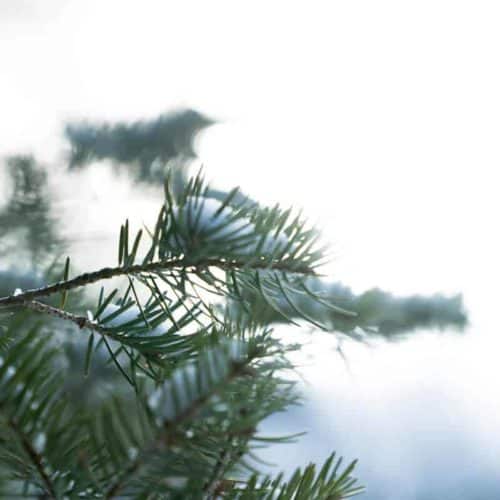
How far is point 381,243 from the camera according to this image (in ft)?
7.57

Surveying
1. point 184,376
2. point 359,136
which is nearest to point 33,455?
point 184,376

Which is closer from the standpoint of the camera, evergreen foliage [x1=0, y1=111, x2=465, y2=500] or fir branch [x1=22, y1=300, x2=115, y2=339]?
evergreen foliage [x1=0, y1=111, x2=465, y2=500]

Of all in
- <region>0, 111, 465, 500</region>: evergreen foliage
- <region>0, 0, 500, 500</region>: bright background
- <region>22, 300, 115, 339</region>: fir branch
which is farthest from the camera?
<region>0, 0, 500, 500</region>: bright background

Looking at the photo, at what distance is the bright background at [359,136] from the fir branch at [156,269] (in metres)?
1.42

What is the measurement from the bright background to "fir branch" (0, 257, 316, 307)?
1419 mm

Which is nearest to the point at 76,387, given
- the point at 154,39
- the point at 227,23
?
the point at 154,39

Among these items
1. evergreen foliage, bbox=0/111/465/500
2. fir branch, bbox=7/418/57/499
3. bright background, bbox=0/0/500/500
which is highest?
bright background, bbox=0/0/500/500

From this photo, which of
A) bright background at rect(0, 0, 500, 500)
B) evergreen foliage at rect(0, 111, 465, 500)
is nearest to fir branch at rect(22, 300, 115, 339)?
evergreen foliage at rect(0, 111, 465, 500)

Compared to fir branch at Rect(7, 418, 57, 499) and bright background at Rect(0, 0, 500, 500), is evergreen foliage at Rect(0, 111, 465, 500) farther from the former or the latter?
bright background at Rect(0, 0, 500, 500)

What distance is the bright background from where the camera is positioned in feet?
6.90

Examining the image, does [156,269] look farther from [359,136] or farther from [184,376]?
[359,136]

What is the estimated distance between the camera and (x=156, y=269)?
8.6 inches

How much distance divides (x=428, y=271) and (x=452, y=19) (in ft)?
6.49

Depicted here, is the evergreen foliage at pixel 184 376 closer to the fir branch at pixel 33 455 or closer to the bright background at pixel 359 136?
the fir branch at pixel 33 455
